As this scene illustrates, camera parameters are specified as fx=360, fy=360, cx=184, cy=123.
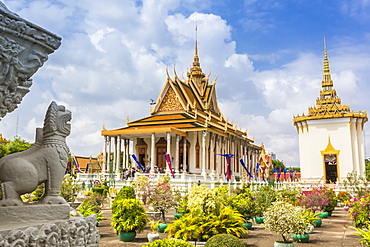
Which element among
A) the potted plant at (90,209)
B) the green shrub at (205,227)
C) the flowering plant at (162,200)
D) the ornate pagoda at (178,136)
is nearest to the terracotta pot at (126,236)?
the potted plant at (90,209)

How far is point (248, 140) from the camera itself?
40.4m

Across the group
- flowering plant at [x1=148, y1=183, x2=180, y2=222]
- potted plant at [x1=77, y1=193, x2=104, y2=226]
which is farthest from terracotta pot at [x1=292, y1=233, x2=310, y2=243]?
potted plant at [x1=77, y1=193, x2=104, y2=226]

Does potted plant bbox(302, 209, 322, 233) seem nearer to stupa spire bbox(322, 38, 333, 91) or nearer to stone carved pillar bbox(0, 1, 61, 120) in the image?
stone carved pillar bbox(0, 1, 61, 120)

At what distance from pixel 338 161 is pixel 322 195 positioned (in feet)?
57.5

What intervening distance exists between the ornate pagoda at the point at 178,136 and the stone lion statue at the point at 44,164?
22042 millimetres

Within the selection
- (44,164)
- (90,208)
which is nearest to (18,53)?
(44,164)

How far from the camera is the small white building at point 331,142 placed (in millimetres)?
30359

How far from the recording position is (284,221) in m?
7.84

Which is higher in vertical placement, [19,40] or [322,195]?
[19,40]

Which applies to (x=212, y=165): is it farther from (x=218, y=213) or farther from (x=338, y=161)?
(x=218, y=213)

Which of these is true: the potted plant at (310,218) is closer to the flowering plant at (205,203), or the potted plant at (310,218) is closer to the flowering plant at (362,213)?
the flowering plant at (362,213)

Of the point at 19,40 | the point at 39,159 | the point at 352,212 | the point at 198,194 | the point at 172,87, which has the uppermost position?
the point at 172,87

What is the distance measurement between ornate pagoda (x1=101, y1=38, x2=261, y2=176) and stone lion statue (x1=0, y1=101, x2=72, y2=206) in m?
22.0

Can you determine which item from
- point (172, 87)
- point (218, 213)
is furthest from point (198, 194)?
point (172, 87)
